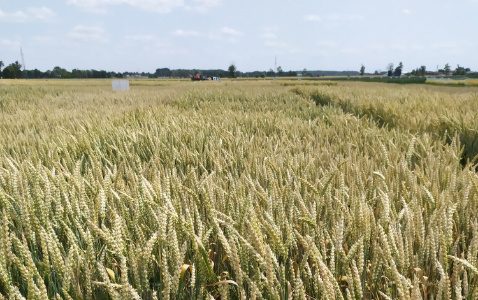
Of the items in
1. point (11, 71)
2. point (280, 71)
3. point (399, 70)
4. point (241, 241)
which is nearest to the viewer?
point (241, 241)

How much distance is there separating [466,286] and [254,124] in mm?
2712

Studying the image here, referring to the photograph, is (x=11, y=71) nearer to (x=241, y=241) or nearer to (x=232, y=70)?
(x=232, y=70)

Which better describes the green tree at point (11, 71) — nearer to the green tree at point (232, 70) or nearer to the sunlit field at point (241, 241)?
the green tree at point (232, 70)

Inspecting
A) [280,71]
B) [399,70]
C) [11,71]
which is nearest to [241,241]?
[11,71]

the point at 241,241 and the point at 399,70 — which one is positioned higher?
the point at 399,70

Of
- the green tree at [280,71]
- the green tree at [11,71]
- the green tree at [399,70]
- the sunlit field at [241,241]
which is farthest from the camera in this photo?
the green tree at [280,71]

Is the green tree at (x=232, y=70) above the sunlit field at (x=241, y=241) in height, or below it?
above

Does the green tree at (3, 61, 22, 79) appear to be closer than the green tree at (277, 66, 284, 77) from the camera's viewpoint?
Yes

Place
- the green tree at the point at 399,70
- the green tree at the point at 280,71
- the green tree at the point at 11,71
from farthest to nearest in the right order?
the green tree at the point at 280,71 < the green tree at the point at 399,70 < the green tree at the point at 11,71

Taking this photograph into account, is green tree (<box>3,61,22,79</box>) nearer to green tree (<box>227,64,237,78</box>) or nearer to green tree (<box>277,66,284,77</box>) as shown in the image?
green tree (<box>227,64,237,78</box>)

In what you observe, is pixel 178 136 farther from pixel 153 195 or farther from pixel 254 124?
pixel 153 195

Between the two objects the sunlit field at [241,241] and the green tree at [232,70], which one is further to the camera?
the green tree at [232,70]

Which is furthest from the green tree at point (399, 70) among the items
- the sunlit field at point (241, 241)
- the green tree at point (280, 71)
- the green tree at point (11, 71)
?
the sunlit field at point (241, 241)

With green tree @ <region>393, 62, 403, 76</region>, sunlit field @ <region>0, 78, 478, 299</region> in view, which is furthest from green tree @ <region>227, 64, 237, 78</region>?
sunlit field @ <region>0, 78, 478, 299</region>
